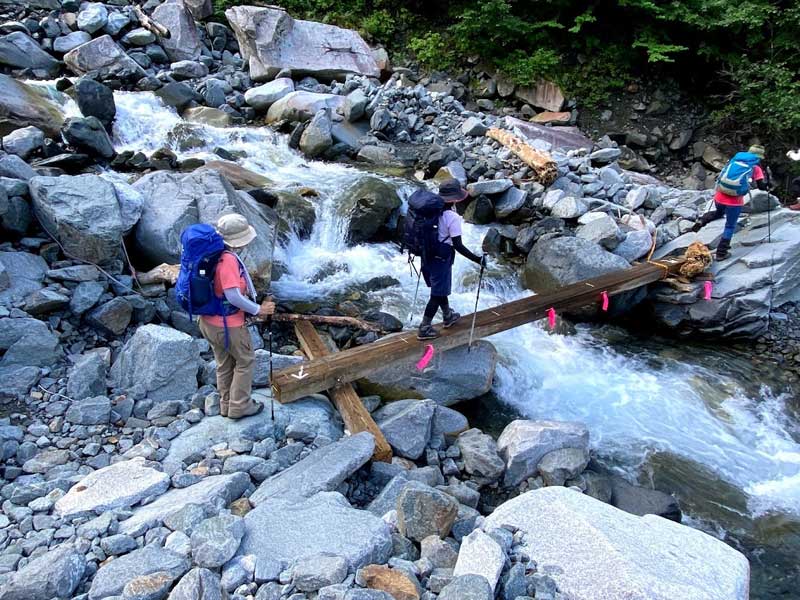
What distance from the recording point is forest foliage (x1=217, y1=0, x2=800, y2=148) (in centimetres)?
1485

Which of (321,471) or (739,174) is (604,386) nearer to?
(739,174)

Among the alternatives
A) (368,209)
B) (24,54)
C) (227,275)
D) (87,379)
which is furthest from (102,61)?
(227,275)

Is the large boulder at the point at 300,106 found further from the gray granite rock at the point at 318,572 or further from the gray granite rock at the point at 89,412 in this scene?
the gray granite rock at the point at 318,572

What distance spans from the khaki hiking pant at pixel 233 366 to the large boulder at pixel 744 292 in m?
7.30

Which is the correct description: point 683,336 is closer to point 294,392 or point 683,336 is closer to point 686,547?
point 686,547

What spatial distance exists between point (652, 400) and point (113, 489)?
6.70 m

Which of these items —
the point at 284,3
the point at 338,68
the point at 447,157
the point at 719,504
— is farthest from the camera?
the point at 284,3

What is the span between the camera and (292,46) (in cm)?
1675

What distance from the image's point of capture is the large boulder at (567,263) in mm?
9297

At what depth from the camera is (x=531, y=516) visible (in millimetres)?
3912

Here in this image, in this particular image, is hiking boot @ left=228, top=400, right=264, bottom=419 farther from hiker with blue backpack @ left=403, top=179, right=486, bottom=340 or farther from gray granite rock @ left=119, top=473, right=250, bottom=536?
hiker with blue backpack @ left=403, top=179, right=486, bottom=340

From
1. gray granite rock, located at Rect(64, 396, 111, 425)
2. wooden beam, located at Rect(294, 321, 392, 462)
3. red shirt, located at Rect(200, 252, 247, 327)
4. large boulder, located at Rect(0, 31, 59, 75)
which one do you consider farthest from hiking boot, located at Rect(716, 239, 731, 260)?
large boulder, located at Rect(0, 31, 59, 75)

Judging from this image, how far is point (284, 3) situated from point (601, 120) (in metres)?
12.0

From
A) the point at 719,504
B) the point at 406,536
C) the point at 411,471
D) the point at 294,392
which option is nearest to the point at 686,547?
the point at 406,536
